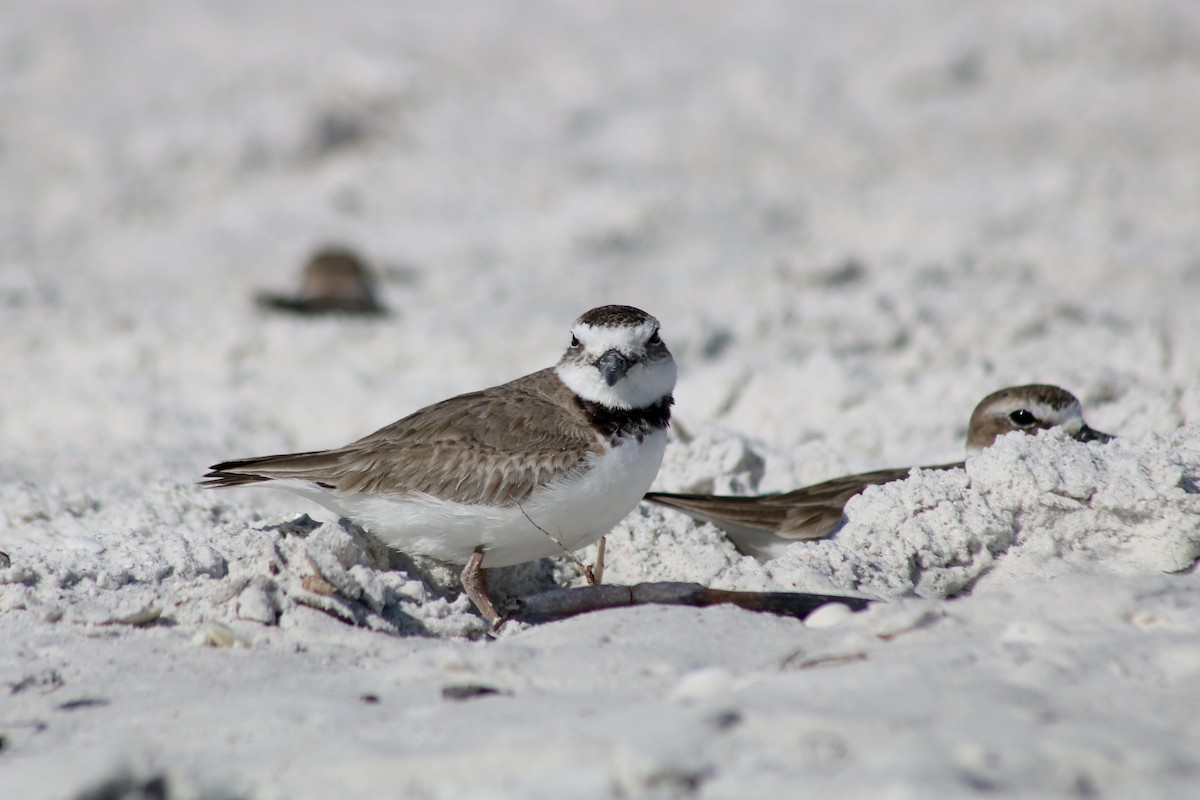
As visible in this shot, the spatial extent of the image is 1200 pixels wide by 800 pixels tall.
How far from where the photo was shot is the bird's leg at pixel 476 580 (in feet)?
14.4

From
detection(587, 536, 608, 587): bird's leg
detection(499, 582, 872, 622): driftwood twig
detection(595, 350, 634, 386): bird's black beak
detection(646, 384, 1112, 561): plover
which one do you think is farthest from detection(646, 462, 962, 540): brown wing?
detection(499, 582, 872, 622): driftwood twig

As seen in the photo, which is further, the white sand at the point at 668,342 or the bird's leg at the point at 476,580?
the bird's leg at the point at 476,580

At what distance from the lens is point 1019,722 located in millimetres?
2617

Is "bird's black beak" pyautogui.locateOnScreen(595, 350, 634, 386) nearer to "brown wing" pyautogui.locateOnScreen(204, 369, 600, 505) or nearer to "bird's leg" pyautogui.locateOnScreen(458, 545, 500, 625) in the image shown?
"brown wing" pyautogui.locateOnScreen(204, 369, 600, 505)

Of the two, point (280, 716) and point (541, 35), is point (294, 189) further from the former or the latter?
point (280, 716)

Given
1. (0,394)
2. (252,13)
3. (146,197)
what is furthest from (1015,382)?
(252,13)

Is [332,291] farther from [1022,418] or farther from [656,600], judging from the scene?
[656,600]

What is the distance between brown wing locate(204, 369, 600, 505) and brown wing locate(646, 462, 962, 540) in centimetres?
68

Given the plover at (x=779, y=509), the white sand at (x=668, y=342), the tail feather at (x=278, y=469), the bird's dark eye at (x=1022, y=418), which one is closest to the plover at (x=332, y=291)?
the white sand at (x=668, y=342)

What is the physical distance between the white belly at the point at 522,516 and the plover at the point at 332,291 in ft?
16.2

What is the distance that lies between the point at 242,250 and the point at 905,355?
21.7 feet

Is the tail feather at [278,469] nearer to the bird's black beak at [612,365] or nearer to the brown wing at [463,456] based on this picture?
the brown wing at [463,456]

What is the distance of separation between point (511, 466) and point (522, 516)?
19cm

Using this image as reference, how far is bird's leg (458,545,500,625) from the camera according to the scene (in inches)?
172
